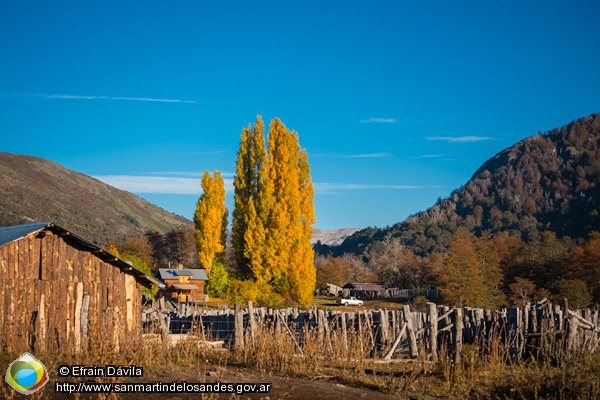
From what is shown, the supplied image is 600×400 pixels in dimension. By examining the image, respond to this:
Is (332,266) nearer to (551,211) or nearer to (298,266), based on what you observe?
(298,266)

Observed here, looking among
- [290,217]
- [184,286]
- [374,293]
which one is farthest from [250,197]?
[374,293]

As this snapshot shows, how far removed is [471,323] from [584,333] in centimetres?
330

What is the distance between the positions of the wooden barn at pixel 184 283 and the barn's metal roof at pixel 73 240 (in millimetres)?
34834

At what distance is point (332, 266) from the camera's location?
283ft

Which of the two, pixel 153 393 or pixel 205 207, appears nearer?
pixel 153 393

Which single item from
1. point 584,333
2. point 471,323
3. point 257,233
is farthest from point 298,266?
point 584,333

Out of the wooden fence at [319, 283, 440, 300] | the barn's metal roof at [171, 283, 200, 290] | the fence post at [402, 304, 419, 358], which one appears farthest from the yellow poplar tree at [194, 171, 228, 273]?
the fence post at [402, 304, 419, 358]

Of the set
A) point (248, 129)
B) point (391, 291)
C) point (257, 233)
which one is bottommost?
point (391, 291)

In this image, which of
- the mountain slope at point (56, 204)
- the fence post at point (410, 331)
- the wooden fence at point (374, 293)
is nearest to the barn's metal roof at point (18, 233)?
the fence post at point (410, 331)

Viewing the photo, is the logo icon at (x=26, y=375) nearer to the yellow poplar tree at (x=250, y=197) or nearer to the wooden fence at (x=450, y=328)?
the wooden fence at (x=450, y=328)

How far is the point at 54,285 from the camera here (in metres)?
15.4

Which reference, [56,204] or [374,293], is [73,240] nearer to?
[374,293]

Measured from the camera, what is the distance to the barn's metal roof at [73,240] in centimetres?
1490

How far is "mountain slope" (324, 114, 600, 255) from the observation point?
131750mm
